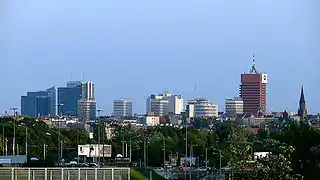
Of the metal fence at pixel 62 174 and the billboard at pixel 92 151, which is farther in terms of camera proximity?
the billboard at pixel 92 151

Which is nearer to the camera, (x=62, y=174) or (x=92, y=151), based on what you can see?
(x=62, y=174)

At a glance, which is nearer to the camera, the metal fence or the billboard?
the metal fence

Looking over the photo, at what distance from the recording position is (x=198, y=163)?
87.0 metres

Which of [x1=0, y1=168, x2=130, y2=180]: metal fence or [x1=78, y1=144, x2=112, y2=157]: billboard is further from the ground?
[x1=0, y1=168, x2=130, y2=180]: metal fence

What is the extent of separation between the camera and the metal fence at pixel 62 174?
117 feet

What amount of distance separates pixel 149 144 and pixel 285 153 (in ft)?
191

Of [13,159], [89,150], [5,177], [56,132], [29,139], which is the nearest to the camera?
[5,177]

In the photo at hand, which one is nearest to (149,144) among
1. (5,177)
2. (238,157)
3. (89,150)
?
(89,150)

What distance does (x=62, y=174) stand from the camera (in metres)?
36.2

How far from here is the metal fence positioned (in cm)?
3562

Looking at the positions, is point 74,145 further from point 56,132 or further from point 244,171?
point 244,171

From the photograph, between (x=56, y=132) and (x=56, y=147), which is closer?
(x=56, y=147)

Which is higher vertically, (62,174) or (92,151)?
(62,174)

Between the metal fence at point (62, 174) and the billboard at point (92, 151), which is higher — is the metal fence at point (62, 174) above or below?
above
